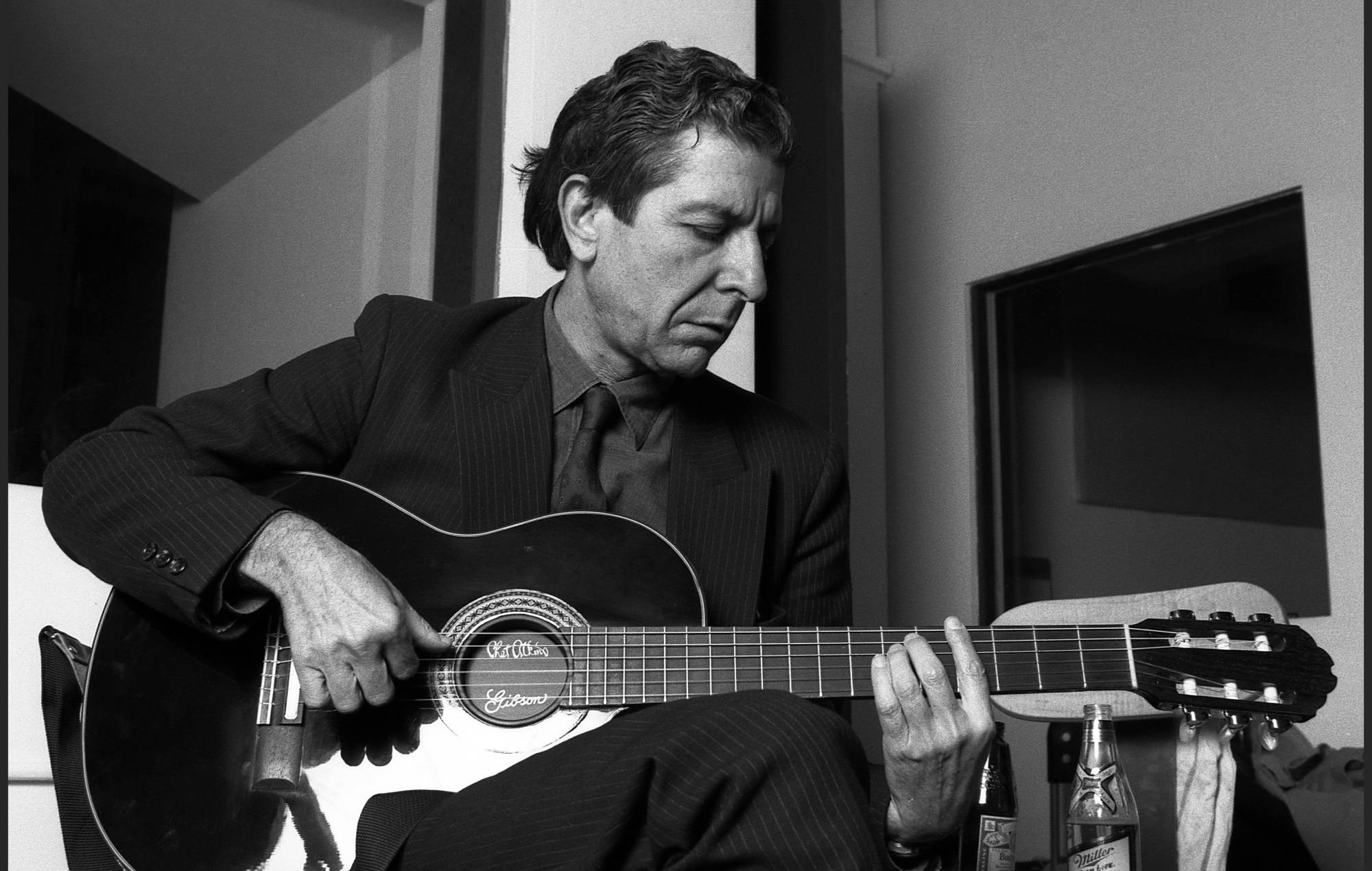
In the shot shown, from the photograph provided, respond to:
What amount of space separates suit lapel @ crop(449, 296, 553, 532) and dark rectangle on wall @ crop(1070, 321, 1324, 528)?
2163mm

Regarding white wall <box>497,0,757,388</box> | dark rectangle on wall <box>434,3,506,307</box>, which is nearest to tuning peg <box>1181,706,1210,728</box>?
white wall <box>497,0,757,388</box>

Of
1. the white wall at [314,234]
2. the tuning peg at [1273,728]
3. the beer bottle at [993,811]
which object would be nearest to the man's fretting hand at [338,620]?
the beer bottle at [993,811]

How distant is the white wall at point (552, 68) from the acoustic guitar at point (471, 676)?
100 centimetres

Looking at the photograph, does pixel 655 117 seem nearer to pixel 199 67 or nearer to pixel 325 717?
pixel 325 717

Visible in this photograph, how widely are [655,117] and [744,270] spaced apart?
0.78ft

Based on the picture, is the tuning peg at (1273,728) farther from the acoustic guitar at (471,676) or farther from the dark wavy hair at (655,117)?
the dark wavy hair at (655,117)

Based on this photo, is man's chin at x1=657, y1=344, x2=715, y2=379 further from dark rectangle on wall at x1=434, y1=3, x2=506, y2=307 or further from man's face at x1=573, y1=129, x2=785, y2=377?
dark rectangle on wall at x1=434, y1=3, x2=506, y2=307

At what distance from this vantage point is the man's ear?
166 centimetres

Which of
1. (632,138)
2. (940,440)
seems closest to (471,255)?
(632,138)

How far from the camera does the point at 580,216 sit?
65.9 inches

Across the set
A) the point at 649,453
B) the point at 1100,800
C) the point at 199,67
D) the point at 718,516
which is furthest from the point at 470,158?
the point at 1100,800

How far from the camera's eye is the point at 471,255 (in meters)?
2.36

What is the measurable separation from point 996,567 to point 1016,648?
8.22 ft

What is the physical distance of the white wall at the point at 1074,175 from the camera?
2.88 meters
